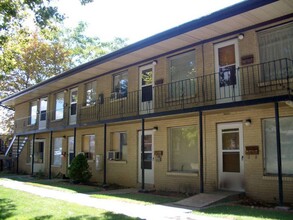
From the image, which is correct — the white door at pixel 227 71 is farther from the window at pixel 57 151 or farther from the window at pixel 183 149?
the window at pixel 57 151

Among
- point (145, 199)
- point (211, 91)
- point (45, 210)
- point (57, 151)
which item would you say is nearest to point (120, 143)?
point (145, 199)

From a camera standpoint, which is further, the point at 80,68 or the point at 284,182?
the point at 80,68

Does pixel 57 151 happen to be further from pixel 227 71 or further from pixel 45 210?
pixel 227 71

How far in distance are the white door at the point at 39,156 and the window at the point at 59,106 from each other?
3.25 metres

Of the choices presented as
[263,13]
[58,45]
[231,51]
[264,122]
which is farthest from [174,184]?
[58,45]

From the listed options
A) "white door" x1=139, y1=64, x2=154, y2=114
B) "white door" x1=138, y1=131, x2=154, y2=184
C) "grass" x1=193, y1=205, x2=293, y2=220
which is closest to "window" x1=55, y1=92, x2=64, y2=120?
"white door" x1=139, y1=64, x2=154, y2=114

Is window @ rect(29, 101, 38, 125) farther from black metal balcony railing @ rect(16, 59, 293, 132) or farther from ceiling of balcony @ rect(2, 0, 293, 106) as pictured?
black metal balcony railing @ rect(16, 59, 293, 132)

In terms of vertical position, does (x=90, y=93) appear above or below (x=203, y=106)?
above

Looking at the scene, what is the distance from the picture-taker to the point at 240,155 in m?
11.8

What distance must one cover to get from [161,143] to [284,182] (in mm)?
5623

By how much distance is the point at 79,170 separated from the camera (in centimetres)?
1675

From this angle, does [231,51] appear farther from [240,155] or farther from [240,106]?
[240,155]

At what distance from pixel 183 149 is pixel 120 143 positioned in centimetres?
427

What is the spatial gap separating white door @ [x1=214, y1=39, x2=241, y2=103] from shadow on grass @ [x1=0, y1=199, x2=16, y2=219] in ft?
25.3
